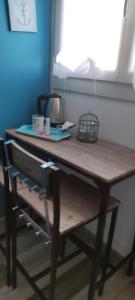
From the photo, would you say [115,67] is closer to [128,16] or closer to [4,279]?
[128,16]

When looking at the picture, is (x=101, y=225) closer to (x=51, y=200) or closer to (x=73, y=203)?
(x=73, y=203)

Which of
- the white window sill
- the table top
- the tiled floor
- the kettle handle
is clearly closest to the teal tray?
the table top

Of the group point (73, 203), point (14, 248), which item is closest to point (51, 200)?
point (73, 203)

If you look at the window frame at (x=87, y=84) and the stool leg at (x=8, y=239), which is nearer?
the stool leg at (x=8, y=239)

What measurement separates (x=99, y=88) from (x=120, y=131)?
30cm

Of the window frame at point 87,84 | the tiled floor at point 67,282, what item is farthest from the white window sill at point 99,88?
the tiled floor at point 67,282

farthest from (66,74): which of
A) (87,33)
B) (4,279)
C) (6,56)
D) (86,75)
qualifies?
(4,279)

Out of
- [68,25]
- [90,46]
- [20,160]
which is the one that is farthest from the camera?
[68,25]

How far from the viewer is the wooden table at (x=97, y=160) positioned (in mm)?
1021

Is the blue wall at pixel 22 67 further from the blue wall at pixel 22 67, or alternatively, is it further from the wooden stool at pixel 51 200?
the wooden stool at pixel 51 200

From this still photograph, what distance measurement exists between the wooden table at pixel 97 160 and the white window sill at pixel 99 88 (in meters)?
0.29

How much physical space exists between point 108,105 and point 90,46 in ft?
1.25

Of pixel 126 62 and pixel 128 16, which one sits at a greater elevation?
pixel 128 16

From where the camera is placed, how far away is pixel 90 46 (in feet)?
4.84
